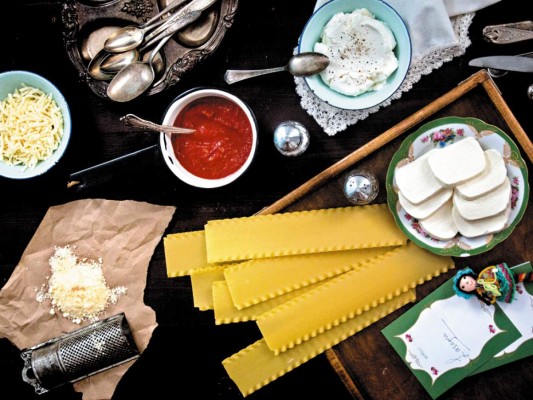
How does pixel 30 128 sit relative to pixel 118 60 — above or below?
below

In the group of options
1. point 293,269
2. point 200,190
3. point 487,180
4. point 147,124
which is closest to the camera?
point 487,180

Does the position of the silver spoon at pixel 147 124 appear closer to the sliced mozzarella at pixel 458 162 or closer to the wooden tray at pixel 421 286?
the wooden tray at pixel 421 286

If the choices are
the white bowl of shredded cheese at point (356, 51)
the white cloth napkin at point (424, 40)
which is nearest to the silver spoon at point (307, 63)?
the white bowl of shredded cheese at point (356, 51)

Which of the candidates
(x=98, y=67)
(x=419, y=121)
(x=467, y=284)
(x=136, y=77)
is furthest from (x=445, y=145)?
(x=98, y=67)

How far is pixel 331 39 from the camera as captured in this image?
75.0 inches

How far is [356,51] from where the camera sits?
1.90 m

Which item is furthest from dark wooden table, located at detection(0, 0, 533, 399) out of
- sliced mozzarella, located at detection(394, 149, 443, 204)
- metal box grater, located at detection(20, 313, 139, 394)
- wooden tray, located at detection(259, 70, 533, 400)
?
sliced mozzarella, located at detection(394, 149, 443, 204)

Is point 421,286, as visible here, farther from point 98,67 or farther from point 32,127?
point 32,127

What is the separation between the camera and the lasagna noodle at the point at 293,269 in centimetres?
198

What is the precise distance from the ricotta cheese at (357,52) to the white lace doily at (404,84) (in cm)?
11

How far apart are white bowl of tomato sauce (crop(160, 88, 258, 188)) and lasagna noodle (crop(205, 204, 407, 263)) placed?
7.2 inches

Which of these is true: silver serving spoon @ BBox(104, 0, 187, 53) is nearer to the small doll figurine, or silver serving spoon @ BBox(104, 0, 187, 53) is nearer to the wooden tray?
the wooden tray

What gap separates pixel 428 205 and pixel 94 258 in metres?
1.25

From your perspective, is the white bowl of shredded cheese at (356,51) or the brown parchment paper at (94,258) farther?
the brown parchment paper at (94,258)
